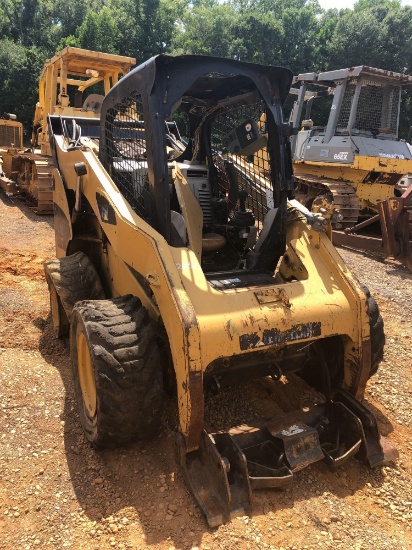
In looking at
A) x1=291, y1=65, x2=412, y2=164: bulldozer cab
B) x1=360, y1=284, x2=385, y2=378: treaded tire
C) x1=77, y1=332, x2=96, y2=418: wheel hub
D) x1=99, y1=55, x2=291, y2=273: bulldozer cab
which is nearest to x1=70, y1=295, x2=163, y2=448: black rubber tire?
x1=77, y1=332, x2=96, y2=418: wheel hub

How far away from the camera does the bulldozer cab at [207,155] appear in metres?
2.89

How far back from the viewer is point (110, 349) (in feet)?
8.77

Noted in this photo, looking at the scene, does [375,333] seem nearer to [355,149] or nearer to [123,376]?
[123,376]

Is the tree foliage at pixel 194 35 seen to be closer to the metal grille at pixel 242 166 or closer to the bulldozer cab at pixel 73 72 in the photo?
the bulldozer cab at pixel 73 72

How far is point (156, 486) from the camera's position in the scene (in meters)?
2.62

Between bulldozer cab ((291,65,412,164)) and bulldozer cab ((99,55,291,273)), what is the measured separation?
6453 mm

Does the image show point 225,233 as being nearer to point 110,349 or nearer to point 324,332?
point 324,332

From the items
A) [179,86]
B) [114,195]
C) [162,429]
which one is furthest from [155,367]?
[179,86]

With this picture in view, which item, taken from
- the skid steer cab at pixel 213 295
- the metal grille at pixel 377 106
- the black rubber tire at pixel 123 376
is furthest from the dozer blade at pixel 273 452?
the metal grille at pixel 377 106

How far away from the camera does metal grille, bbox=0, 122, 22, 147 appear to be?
15.1 meters

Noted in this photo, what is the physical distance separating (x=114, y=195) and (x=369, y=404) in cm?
242

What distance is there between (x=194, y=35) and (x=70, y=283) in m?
35.2

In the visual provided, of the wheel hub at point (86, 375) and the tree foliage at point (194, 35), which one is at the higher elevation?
the tree foliage at point (194, 35)

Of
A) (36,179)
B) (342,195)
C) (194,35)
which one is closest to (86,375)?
(342,195)
